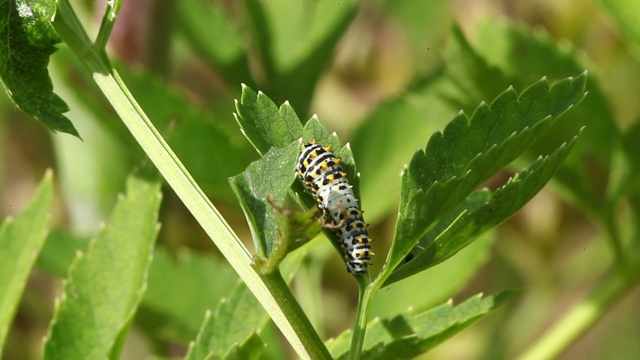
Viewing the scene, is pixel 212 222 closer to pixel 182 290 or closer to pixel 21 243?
pixel 21 243

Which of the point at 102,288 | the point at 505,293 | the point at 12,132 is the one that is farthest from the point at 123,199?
the point at 12,132

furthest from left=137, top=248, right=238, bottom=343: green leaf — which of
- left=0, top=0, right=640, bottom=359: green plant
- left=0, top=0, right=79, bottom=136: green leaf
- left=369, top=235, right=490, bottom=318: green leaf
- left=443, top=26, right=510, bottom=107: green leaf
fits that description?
left=0, top=0, right=79, bottom=136: green leaf

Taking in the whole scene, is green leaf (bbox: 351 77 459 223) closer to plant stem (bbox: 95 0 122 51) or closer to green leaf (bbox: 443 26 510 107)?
green leaf (bbox: 443 26 510 107)

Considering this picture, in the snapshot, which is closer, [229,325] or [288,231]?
[288,231]

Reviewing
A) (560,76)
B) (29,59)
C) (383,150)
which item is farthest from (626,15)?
(29,59)

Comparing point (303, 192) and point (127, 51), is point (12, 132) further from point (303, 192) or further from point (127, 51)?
point (303, 192)

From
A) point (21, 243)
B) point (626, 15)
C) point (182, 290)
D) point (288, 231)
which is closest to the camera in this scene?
point (288, 231)

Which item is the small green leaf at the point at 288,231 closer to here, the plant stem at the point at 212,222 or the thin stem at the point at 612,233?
the plant stem at the point at 212,222
